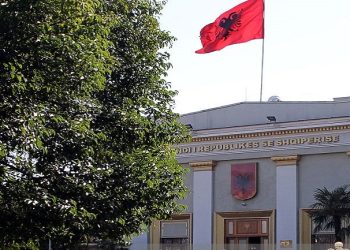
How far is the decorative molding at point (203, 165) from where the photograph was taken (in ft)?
141

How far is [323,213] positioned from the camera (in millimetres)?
36531

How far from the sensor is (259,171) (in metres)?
41.8

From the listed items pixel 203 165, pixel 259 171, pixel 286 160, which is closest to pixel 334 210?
pixel 286 160

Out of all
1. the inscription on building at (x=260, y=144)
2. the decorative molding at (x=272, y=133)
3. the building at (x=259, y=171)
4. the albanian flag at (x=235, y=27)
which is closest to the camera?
the decorative molding at (x=272, y=133)

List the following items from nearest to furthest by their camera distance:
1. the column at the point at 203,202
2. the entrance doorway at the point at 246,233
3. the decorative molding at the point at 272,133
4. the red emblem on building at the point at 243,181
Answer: the decorative molding at the point at 272,133, the entrance doorway at the point at 246,233, the red emblem on building at the point at 243,181, the column at the point at 203,202

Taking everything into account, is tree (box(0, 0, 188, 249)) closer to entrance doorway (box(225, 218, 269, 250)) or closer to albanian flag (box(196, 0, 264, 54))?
albanian flag (box(196, 0, 264, 54))

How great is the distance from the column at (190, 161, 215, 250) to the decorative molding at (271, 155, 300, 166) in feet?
12.0

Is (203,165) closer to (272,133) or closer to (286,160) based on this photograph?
(272,133)

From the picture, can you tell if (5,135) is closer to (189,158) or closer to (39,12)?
(39,12)

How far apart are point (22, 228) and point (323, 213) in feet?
72.5

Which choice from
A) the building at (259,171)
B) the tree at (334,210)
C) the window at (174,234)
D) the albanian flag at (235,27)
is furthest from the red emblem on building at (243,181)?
the albanian flag at (235,27)

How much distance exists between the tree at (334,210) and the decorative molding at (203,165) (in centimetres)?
711

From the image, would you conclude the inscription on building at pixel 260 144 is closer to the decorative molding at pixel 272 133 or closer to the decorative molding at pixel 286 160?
the decorative molding at pixel 272 133

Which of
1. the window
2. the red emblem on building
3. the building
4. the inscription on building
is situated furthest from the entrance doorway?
the inscription on building
